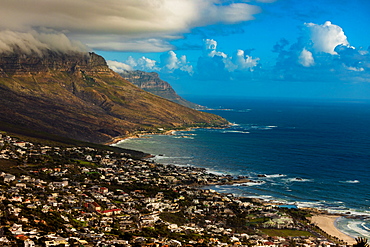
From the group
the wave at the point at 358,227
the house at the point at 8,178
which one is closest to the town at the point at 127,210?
the house at the point at 8,178

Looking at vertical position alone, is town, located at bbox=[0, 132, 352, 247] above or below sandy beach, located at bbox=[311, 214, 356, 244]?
above

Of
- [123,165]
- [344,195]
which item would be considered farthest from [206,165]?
[344,195]

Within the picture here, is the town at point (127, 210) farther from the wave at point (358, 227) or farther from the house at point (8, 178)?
the wave at point (358, 227)

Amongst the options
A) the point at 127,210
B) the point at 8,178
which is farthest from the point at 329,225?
the point at 8,178

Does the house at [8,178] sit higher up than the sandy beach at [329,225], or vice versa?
the house at [8,178]

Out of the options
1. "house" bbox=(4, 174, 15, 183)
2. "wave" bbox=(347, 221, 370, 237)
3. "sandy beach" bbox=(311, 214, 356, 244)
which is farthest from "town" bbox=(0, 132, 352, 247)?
"wave" bbox=(347, 221, 370, 237)

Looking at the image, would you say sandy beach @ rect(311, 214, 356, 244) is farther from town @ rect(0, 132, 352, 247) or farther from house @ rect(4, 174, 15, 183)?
house @ rect(4, 174, 15, 183)

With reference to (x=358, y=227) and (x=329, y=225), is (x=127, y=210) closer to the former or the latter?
(x=329, y=225)
